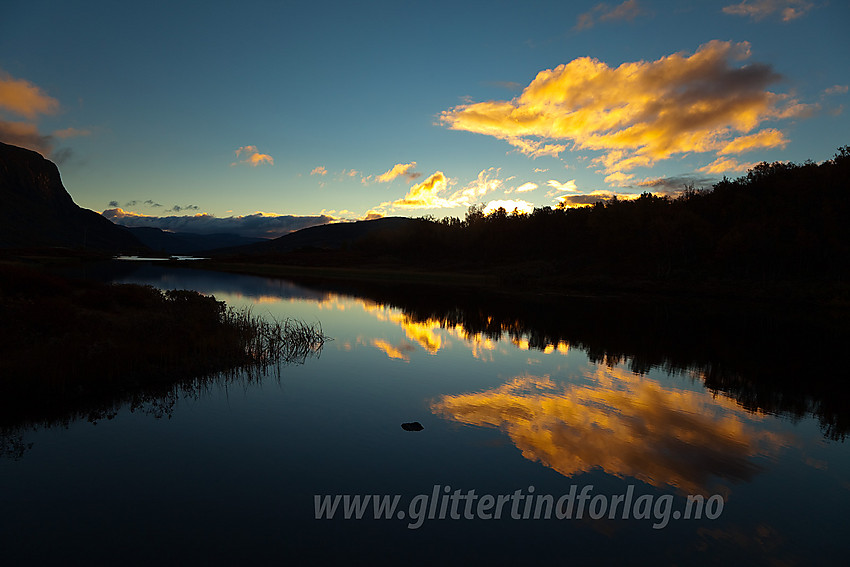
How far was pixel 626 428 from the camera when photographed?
502 inches

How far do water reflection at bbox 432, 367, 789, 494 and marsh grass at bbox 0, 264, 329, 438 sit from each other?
9.07 metres

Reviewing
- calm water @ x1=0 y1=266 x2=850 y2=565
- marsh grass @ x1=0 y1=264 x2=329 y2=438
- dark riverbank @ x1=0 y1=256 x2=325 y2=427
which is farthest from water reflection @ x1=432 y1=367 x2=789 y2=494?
dark riverbank @ x1=0 y1=256 x2=325 y2=427

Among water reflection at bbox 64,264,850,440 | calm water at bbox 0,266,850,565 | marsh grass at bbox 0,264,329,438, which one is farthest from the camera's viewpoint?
water reflection at bbox 64,264,850,440

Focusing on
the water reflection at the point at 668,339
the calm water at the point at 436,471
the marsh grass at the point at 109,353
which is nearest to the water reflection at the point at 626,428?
the calm water at the point at 436,471

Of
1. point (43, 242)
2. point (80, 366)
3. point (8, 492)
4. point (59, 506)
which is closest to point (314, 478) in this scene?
point (59, 506)

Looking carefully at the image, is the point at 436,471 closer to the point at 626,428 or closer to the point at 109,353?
the point at 626,428

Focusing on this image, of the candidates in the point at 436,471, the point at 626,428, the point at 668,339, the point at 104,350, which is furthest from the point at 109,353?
the point at 668,339

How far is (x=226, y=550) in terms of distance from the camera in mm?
6773

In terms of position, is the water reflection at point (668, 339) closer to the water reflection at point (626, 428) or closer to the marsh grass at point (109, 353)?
the water reflection at point (626, 428)

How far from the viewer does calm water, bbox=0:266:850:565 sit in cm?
701

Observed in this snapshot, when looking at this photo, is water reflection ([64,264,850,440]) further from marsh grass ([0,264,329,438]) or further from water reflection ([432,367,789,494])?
marsh grass ([0,264,329,438])

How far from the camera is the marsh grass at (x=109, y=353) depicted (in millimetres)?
12406

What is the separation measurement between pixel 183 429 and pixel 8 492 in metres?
3.77

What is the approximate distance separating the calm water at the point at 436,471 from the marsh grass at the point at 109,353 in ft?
3.35
